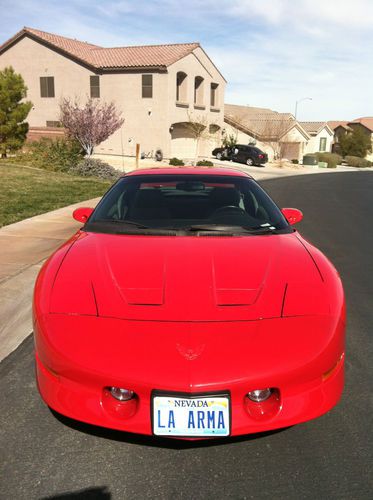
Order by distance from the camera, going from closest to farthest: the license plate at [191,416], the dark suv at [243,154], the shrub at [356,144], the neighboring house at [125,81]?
1. the license plate at [191,416]
2. the neighboring house at [125,81]
3. the dark suv at [243,154]
4. the shrub at [356,144]

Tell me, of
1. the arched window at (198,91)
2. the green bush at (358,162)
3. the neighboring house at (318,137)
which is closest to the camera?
the arched window at (198,91)

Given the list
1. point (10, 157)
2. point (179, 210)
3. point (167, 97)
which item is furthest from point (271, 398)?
point (167, 97)

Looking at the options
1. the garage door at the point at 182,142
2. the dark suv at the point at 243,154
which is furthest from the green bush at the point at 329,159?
the garage door at the point at 182,142

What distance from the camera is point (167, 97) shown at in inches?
1316

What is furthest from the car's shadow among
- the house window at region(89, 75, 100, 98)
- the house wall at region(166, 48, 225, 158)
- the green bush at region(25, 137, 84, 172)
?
the house window at region(89, 75, 100, 98)

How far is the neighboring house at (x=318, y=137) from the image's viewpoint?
61406 mm

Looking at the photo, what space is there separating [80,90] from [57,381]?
3648 cm

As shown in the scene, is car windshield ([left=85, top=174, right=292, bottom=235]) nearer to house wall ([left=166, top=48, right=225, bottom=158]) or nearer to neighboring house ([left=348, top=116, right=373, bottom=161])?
house wall ([left=166, top=48, right=225, bottom=158])

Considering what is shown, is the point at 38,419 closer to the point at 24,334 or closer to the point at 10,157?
the point at 24,334

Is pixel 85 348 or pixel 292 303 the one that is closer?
pixel 85 348

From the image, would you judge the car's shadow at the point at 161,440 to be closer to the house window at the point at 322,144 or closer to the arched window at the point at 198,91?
the arched window at the point at 198,91

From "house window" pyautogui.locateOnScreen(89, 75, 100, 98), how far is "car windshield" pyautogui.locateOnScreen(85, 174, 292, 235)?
33.8 m

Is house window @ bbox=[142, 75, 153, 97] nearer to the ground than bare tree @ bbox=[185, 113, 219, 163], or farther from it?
farther from it

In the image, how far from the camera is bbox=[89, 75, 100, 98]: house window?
3512 cm
